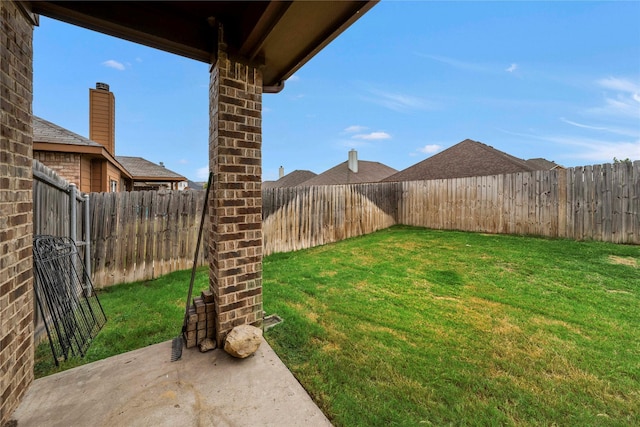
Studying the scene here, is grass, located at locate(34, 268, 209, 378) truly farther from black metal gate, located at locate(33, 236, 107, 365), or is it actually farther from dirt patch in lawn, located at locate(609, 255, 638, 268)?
dirt patch in lawn, located at locate(609, 255, 638, 268)

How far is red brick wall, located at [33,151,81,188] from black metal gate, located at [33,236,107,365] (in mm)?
4977

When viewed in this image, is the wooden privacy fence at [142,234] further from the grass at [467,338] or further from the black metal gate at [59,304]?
the grass at [467,338]

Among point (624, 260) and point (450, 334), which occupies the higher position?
point (624, 260)

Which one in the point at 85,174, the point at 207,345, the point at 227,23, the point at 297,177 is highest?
the point at 297,177

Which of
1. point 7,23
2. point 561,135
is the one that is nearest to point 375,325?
point 7,23

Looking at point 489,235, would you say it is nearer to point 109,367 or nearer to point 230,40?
point 230,40

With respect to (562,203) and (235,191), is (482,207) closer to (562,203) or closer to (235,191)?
(562,203)

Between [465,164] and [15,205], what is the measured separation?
1391cm

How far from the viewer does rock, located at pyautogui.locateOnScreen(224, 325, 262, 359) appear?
195 cm

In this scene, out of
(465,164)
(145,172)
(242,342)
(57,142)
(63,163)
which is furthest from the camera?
(145,172)

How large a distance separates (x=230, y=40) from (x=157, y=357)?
A: 103 inches

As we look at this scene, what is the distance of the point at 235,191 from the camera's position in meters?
2.16

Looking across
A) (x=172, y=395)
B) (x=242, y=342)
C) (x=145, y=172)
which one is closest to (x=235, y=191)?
(x=242, y=342)

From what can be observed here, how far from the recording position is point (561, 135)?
59.0ft
